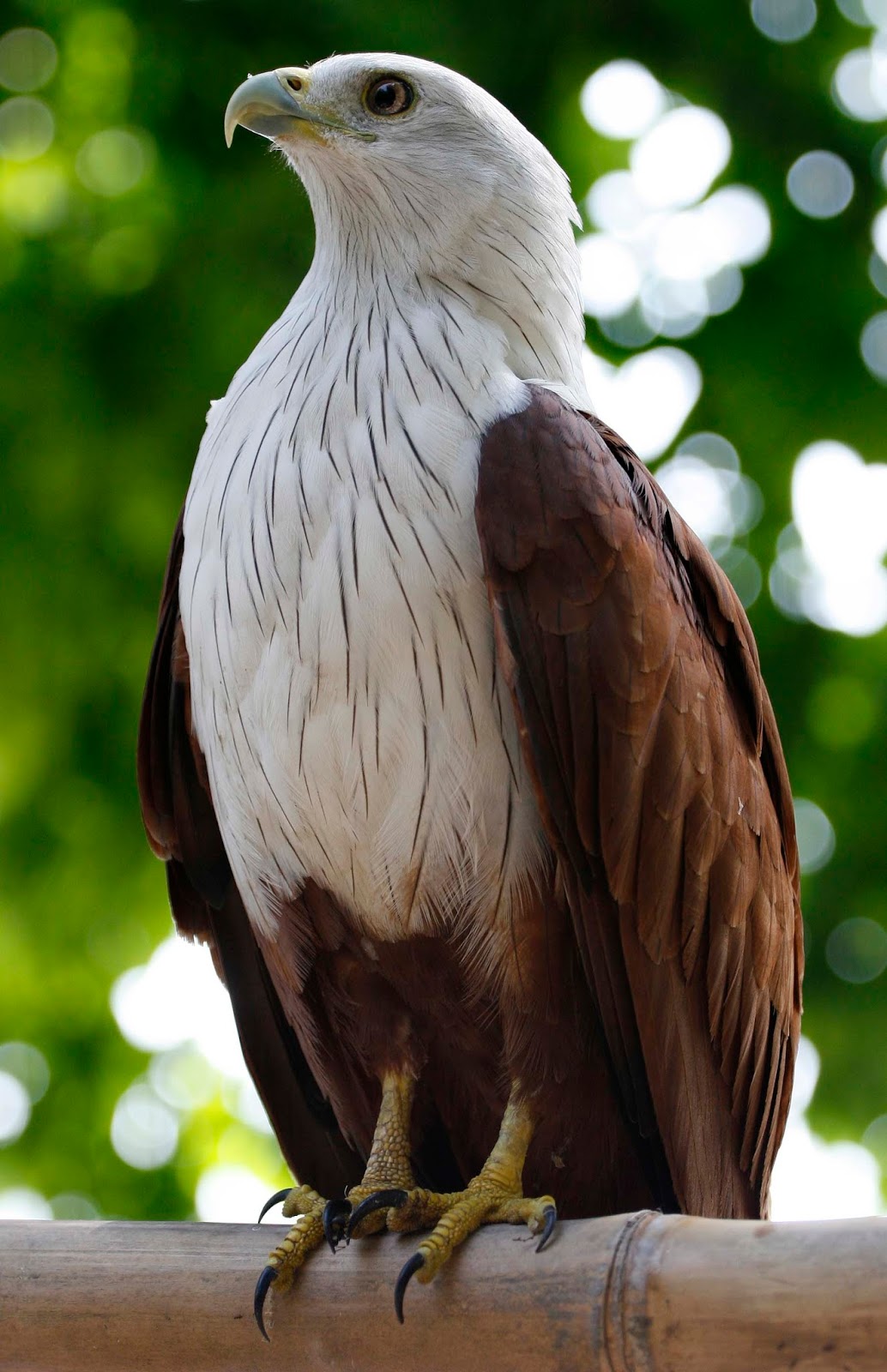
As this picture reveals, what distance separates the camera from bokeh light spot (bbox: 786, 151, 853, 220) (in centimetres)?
455

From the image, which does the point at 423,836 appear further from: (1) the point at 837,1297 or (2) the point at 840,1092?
(2) the point at 840,1092

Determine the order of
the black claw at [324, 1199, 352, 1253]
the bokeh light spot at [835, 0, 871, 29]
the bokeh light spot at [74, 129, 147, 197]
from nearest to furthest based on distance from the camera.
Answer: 1. the black claw at [324, 1199, 352, 1253]
2. the bokeh light spot at [835, 0, 871, 29]
3. the bokeh light spot at [74, 129, 147, 197]

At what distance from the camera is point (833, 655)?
465 centimetres

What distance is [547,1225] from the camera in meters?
2.32

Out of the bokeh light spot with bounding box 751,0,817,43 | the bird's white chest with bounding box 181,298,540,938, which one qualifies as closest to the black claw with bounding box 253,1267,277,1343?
the bird's white chest with bounding box 181,298,540,938

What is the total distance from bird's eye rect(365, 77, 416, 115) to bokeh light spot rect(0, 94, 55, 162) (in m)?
2.01

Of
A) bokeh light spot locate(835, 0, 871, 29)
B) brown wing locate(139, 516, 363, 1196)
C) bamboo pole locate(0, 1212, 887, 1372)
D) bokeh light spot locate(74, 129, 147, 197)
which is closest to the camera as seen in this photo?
bamboo pole locate(0, 1212, 887, 1372)

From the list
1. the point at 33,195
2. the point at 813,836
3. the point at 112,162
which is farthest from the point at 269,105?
the point at 813,836

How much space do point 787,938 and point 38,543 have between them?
263 centimetres

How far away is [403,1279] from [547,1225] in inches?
9.2

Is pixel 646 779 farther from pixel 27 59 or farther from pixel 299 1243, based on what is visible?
pixel 27 59

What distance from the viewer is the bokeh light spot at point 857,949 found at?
4613mm

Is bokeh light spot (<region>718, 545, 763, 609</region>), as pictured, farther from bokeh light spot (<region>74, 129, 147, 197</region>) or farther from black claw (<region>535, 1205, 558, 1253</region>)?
black claw (<region>535, 1205, 558, 1253</region>)

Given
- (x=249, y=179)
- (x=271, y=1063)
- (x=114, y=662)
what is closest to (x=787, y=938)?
(x=271, y=1063)
